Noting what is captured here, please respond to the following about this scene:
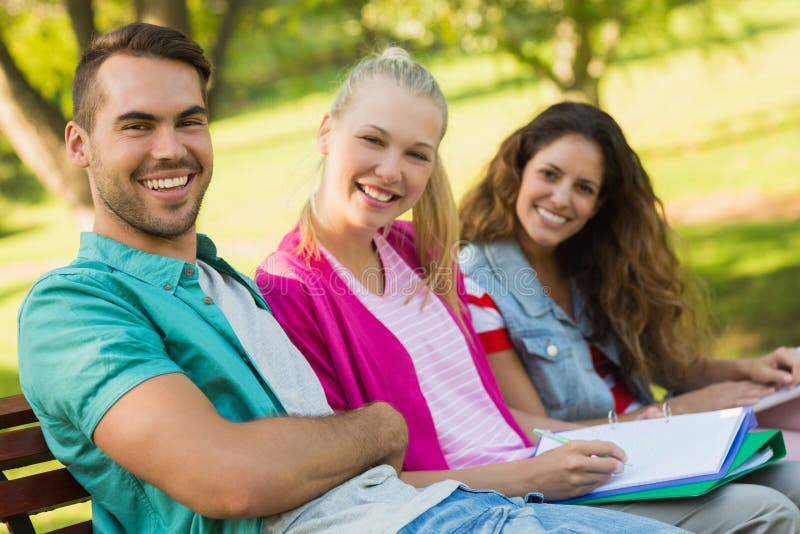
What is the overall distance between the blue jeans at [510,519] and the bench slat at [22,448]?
0.95m

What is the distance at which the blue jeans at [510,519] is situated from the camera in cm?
206

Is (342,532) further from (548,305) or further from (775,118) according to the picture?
(775,118)

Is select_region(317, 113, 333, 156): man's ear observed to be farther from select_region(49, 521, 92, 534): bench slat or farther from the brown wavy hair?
select_region(49, 521, 92, 534): bench slat

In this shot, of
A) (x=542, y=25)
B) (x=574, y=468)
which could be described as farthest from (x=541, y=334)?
(x=542, y=25)

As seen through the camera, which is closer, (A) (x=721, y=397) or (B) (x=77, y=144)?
(B) (x=77, y=144)

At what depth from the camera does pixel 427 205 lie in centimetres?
315

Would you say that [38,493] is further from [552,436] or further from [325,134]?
[552,436]

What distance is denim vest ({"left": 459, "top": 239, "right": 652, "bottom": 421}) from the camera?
338 cm

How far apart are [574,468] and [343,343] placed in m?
0.73

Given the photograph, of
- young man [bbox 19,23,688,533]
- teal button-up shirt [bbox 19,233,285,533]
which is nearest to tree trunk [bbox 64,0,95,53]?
young man [bbox 19,23,688,533]

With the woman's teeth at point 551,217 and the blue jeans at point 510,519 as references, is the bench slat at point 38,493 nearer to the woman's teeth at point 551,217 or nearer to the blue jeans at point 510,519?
the blue jeans at point 510,519

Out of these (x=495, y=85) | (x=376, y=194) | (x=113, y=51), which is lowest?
(x=376, y=194)

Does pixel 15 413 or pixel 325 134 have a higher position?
pixel 325 134

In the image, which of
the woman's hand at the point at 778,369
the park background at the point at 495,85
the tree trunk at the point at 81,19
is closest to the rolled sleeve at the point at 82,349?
the park background at the point at 495,85
